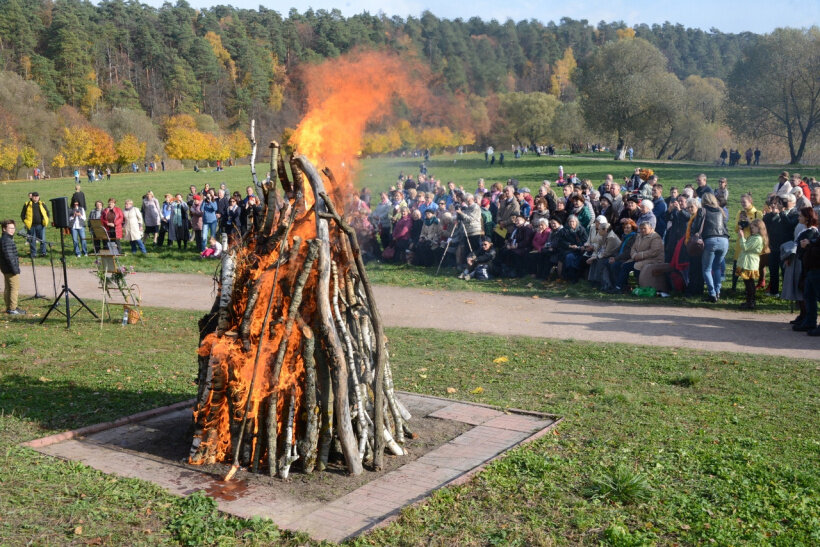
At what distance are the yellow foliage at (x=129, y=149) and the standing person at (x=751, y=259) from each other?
3232 inches

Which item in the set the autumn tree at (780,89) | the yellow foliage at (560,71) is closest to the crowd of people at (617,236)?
the yellow foliage at (560,71)

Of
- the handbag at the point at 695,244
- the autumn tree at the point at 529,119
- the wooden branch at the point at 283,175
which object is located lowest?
the handbag at the point at 695,244

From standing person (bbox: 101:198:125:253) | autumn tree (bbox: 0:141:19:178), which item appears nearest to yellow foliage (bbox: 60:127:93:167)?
autumn tree (bbox: 0:141:19:178)

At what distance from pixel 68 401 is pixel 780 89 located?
168 feet

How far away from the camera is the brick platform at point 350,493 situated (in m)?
5.39

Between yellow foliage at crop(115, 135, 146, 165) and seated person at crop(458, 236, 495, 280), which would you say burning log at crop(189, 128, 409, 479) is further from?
yellow foliage at crop(115, 135, 146, 165)

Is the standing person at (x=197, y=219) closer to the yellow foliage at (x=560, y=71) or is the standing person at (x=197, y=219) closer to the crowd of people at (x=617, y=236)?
the crowd of people at (x=617, y=236)

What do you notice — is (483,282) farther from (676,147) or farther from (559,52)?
(676,147)

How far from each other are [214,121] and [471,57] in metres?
73.0

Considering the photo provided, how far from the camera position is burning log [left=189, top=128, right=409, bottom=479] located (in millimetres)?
6238

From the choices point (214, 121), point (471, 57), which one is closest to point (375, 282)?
point (471, 57)

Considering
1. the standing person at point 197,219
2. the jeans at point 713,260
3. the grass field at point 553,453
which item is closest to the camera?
the grass field at point 553,453

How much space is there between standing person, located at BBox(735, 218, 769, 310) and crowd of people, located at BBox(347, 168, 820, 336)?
0.02m

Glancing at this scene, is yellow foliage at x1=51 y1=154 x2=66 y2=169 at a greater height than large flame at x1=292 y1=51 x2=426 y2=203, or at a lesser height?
greater
